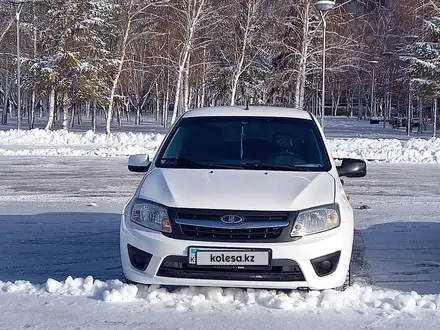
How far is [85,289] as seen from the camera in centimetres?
532

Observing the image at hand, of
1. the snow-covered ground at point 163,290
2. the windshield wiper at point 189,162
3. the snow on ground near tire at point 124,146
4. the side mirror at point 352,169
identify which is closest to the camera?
the snow-covered ground at point 163,290

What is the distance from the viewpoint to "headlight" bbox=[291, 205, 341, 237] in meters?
4.87

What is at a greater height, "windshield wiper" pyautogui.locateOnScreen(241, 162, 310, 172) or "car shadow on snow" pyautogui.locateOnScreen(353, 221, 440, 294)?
"windshield wiper" pyautogui.locateOnScreen(241, 162, 310, 172)

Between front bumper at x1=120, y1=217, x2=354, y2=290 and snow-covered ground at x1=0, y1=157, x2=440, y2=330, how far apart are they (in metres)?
0.19

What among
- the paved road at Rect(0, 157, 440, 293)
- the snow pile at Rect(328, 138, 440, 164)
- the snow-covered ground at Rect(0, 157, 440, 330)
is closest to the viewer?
the snow-covered ground at Rect(0, 157, 440, 330)

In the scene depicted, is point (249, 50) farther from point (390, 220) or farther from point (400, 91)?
point (390, 220)

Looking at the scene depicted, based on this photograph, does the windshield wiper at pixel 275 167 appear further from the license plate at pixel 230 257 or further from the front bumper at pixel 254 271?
the license plate at pixel 230 257

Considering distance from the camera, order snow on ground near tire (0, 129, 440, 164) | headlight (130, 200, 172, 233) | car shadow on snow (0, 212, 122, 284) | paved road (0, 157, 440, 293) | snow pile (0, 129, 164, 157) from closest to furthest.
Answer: headlight (130, 200, 172, 233) < car shadow on snow (0, 212, 122, 284) < paved road (0, 157, 440, 293) < snow on ground near tire (0, 129, 440, 164) < snow pile (0, 129, 164, 157)

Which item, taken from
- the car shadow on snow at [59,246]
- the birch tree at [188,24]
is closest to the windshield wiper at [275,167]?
the car shadow on snow at [59,246]

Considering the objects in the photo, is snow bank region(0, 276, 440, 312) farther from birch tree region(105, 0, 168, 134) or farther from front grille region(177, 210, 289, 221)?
birch tree region(105, 0, 168, 134)

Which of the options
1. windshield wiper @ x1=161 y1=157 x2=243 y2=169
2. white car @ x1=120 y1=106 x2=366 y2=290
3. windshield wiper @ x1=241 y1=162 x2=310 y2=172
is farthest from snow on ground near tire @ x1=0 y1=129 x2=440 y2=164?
white car @ x1=120 y1=106 x2=366 y2=290

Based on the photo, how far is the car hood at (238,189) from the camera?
4883mm

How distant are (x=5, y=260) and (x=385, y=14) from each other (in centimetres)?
6274

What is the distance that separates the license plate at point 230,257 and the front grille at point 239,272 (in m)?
0.06
